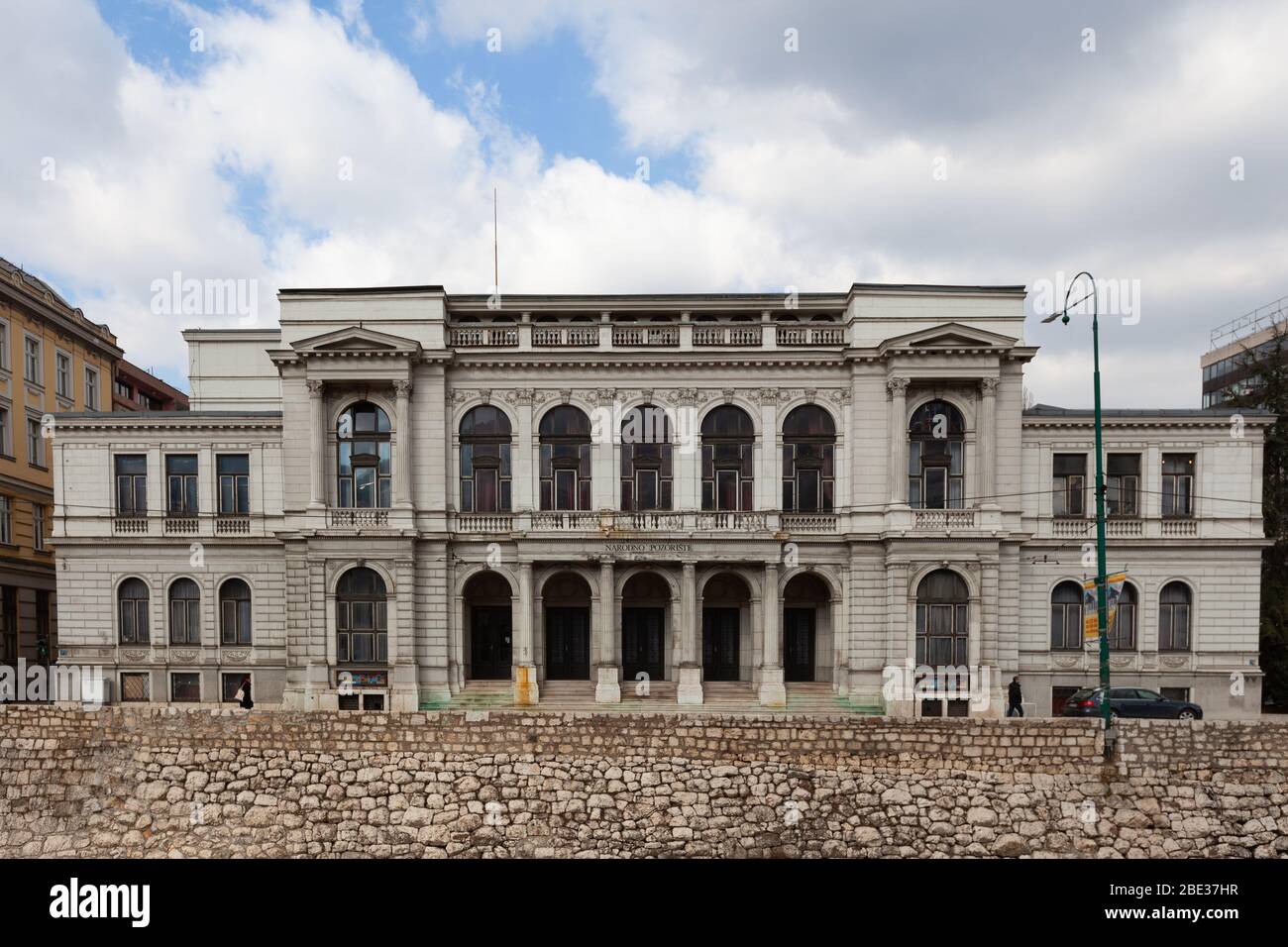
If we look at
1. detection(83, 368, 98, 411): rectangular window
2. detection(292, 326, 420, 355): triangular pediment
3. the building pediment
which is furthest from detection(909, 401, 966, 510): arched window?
detection(83, 368, 98, 411): rectangular window

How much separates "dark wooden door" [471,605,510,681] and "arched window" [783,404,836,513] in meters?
13.2

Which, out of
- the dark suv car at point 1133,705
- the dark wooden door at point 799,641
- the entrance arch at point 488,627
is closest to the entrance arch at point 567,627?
the entrance arch at point 488,627

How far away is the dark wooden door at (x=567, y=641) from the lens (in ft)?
98.8

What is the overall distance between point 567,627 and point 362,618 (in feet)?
27.7

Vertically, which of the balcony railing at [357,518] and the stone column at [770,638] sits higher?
the balcony railing at [357,518]

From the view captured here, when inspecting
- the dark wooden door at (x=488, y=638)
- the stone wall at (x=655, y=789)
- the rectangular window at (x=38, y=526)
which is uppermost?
the rectangular window at (x=38, y=526)

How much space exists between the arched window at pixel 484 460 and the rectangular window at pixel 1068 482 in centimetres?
2282

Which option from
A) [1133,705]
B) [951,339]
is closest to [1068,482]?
[951,339]

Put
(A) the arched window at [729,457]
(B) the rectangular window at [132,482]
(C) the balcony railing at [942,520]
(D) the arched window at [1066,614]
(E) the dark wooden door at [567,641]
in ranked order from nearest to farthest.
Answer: (C) the balcony railing at [942,520] → (D) the arched window at [1066,614] → (A) the arched window at [729,457] → (B) the rectangular window at [132,482] → (E) the dark wooden door at [567,641]

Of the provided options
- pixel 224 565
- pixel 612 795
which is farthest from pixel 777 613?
pixel 224 565

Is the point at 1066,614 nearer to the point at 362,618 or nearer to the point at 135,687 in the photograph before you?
the point at 362,618

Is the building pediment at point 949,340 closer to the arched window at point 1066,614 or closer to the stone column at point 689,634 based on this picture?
the arched window at point 1066,614

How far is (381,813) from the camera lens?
19.1m
